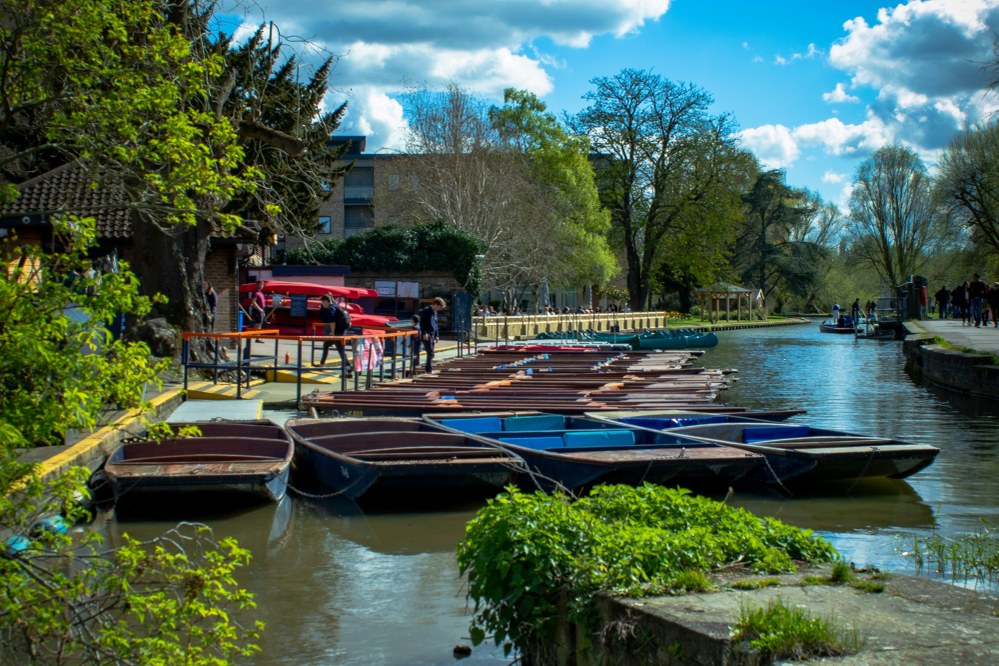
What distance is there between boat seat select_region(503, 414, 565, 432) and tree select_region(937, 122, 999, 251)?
84.7 feet

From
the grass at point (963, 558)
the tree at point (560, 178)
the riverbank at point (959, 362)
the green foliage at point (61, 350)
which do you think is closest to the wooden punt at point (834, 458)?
the grass at point (963, 558)

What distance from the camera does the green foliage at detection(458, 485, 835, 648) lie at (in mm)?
5199

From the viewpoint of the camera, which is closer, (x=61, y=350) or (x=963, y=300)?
(x=61, y=350)

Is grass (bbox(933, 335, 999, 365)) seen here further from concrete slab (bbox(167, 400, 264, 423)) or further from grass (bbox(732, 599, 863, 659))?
grass (bbox(732, 599, 863, 659))

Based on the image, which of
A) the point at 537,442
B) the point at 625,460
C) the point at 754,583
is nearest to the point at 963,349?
the point at 537,442

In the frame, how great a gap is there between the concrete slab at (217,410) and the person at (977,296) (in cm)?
3093

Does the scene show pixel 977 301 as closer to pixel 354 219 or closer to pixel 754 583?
pixel 754 583

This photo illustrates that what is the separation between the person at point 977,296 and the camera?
39.0 meters

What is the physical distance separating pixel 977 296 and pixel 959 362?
15.2 metres

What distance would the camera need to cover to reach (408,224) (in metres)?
51.9

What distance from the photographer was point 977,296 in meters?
39.8

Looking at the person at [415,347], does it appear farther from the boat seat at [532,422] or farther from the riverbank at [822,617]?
the riverbank at [822,617]

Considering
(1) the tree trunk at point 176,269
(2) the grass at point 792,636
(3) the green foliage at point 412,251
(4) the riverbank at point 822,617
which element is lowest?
(4) the riverbank at point 822,617

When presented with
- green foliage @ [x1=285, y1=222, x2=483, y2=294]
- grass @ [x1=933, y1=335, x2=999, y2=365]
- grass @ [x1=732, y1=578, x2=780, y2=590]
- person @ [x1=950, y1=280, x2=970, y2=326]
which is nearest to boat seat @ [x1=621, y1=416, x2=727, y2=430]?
grass @ [x1=732, y1=578, x2=780, y2=590]
